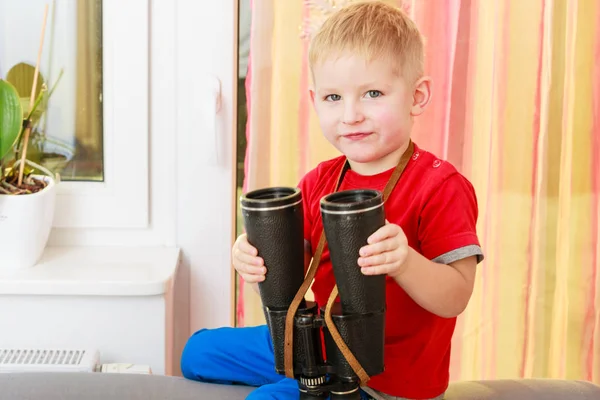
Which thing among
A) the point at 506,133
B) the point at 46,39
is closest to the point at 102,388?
the point at 46,39

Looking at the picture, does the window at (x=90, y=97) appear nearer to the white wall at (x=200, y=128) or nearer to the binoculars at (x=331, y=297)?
the white wall at (x=200, y=128)

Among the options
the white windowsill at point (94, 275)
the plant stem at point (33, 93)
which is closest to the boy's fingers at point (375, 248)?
the white windowsill at point (94, 275)

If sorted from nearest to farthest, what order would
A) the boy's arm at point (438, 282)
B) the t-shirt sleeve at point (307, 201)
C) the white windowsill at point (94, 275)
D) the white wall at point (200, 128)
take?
the boy's arm at point (438, 282) → the t-shirt sleeve at point (307, 201) → the white windowsill at point (94, 275) → the white wall at point (200, 128)

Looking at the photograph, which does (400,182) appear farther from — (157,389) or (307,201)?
(157,389)

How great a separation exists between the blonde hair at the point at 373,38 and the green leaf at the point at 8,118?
0.87 meters

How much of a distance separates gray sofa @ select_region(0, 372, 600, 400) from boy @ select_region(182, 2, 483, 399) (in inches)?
3.1

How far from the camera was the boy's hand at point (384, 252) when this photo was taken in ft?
3.32

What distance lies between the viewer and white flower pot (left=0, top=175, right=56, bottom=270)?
6.15 feet

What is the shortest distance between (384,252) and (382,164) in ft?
1.05

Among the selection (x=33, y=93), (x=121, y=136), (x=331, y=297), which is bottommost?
(x=331, y=297)

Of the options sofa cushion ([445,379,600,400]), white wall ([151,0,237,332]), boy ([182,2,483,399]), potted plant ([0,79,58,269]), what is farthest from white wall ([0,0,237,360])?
sofa cushion ([445,379,600,400])

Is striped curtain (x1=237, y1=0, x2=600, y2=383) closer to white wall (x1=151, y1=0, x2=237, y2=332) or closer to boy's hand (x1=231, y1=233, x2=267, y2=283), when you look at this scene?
white wall (x1=151, y1=0, x2=237, y2=332)

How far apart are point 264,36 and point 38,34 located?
0.57 meters

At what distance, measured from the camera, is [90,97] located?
2.09 meters
